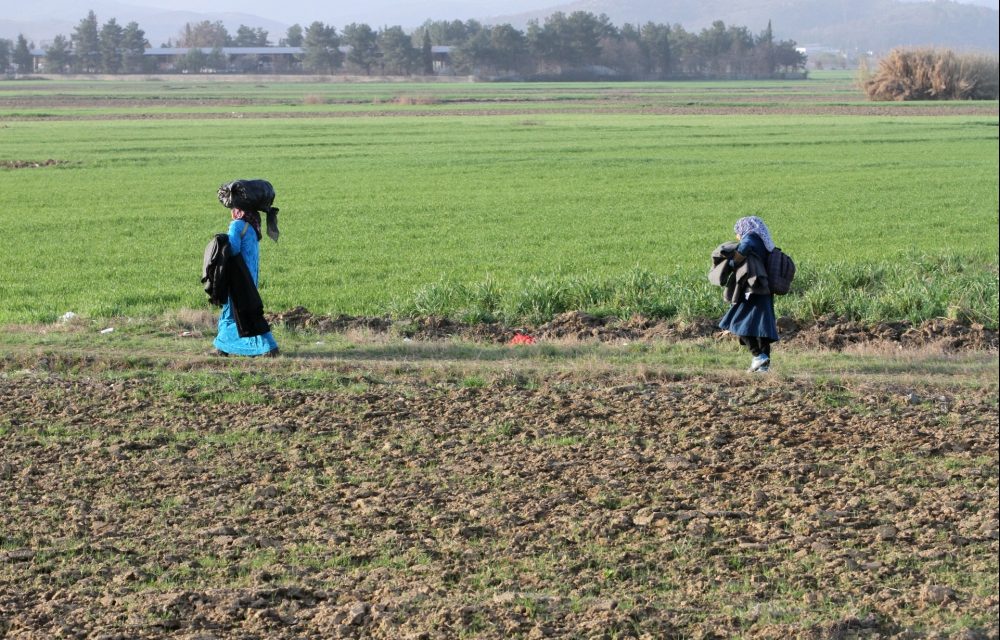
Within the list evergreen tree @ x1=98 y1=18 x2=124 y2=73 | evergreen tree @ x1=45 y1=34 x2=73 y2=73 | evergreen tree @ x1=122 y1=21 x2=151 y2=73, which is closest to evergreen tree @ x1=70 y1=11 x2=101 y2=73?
evergreen tree @ x1=98 y1=18 x2=124 y2=73

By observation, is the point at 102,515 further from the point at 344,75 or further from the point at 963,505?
the point at 344,75

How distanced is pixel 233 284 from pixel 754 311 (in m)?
4.40

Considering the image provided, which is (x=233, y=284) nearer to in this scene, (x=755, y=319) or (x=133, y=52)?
(x=755, y=319)

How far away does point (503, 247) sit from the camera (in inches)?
765

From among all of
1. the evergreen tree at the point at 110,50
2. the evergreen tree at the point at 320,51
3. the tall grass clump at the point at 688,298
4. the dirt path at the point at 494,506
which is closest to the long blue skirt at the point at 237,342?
the dirt path at the point at 494,506

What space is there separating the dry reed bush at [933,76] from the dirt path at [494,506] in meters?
70.2

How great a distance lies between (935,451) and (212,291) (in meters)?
5.95

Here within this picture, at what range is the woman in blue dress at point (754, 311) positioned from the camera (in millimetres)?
10164

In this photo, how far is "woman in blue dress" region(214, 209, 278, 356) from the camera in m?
10.9

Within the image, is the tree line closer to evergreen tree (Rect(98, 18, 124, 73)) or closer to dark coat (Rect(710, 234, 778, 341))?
evergreen tree (Rect(98, 18, 124, 73))

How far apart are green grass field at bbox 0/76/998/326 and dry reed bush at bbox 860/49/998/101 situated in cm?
2167

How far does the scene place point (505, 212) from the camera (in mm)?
24203

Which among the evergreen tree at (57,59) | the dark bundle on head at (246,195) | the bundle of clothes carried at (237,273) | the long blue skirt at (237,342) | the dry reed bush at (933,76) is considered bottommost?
the long blue skirt at (237,342)

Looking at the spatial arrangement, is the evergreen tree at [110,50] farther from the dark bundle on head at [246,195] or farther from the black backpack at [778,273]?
the black backpack at [778,273]
